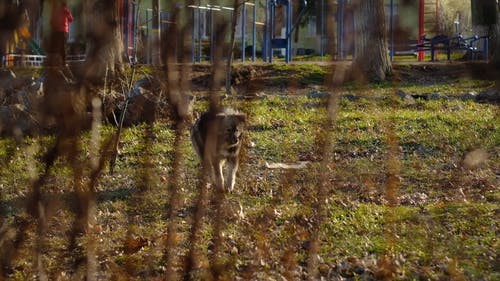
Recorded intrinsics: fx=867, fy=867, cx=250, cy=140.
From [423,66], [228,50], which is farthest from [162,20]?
[423,66]

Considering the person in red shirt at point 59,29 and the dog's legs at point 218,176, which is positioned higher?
the person in red shirt at point 59,29

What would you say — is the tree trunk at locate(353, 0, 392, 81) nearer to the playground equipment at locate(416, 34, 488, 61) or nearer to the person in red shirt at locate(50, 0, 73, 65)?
the playground equipment at locate(416, 34, 488, 61)

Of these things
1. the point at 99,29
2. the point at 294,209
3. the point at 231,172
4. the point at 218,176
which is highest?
the point at 99,29

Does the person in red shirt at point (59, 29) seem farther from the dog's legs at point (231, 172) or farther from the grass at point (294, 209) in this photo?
the dog's legs at point (231, 172)

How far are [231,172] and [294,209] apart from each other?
1502 millimetres

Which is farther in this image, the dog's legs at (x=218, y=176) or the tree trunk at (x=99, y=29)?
the dog's legs at (x=218, y=176)

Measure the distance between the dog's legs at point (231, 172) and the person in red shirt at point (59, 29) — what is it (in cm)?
491

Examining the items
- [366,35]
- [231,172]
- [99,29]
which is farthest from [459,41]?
[99,29]

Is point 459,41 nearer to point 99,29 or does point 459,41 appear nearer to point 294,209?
point 294,209

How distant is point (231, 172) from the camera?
323 inches

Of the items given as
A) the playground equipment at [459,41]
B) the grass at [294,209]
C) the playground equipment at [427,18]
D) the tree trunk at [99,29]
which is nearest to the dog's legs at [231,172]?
the grass at [294,209]

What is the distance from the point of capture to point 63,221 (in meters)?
4.30

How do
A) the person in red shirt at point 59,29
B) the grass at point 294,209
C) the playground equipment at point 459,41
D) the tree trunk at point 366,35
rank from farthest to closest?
the playground equipment at point 459,41
the grass at point 294,209
the tree trunk at point 366,35
the person in red shirt at point 59,29

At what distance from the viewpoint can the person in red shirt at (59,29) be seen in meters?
2.91
